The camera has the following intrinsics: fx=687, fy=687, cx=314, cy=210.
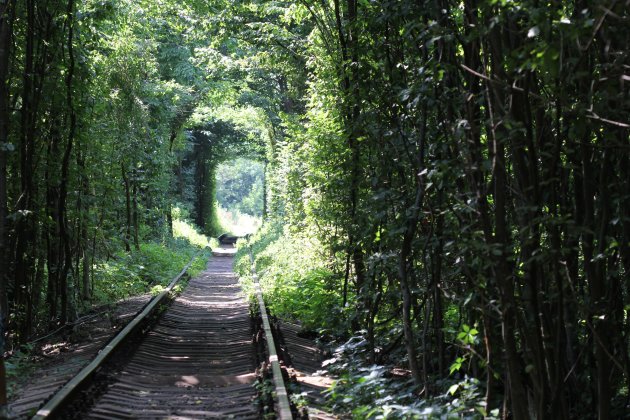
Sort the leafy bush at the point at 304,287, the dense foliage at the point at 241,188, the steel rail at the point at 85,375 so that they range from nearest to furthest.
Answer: the steel rail at the point at 85,375 < the leafy bush at the point at 304,287 < the dense foliage at the point at 241,188

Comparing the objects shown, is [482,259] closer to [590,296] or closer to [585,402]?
[590,296]

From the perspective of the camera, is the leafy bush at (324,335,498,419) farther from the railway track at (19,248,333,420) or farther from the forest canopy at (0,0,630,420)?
the railway track at (19,248,333,420)

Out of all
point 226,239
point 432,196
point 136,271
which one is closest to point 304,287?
point 432,196

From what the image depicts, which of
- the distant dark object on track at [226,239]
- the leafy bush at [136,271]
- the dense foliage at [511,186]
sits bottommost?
the distant dark object on track at [226,239]

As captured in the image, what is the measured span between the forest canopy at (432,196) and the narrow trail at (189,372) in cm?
103

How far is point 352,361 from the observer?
7.59 metres

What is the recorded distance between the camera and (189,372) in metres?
7.94

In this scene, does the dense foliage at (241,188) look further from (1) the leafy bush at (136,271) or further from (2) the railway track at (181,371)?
(2) the railway track at (181,371)

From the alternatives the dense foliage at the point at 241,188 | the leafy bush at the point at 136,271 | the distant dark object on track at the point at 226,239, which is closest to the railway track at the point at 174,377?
the leafy bush at the point at 136,271

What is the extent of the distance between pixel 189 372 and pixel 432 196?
12.3 feet

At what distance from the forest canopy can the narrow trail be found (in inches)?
40.5

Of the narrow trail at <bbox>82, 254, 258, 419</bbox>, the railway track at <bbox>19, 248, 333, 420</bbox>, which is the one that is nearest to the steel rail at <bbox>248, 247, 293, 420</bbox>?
the railway track at <bbox>19, 248, 333, 420</bbox>

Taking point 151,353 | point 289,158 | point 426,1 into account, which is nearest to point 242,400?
point 151,353

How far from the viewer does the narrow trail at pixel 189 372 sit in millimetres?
6082
